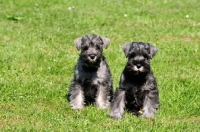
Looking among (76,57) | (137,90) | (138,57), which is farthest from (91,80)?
(76,57)

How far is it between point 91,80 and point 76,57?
3.62 meters

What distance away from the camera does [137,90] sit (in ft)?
31.9

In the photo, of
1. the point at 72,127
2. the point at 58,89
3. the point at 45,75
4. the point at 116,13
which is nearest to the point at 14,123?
the point at 72,127

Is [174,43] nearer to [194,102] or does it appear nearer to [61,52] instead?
[61,52]

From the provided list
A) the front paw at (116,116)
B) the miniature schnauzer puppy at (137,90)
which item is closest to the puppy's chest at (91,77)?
the miniature schnauzer puppy at (137,90)

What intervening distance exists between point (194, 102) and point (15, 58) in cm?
546

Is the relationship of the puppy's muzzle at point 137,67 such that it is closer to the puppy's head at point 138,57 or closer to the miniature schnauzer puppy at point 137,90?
the puppy's head at point 138,57

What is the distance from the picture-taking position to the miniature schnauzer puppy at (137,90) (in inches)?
375

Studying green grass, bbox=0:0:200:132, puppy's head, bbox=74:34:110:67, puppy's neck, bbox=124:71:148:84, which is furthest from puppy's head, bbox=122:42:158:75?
green grass, bbox=0:0:200:132

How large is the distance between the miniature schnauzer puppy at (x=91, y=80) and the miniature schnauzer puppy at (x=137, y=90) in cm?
64

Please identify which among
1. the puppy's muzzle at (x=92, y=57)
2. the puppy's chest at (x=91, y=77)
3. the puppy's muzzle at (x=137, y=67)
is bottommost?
the puppy's chest at (x=91, y=77)

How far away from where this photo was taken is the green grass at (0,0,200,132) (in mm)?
9352

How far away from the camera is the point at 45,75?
1241 cm

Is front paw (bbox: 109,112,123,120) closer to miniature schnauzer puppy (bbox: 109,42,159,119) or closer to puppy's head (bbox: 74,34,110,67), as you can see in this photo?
miniature schnauzer puppy (bbox: 109,42,159,119)
